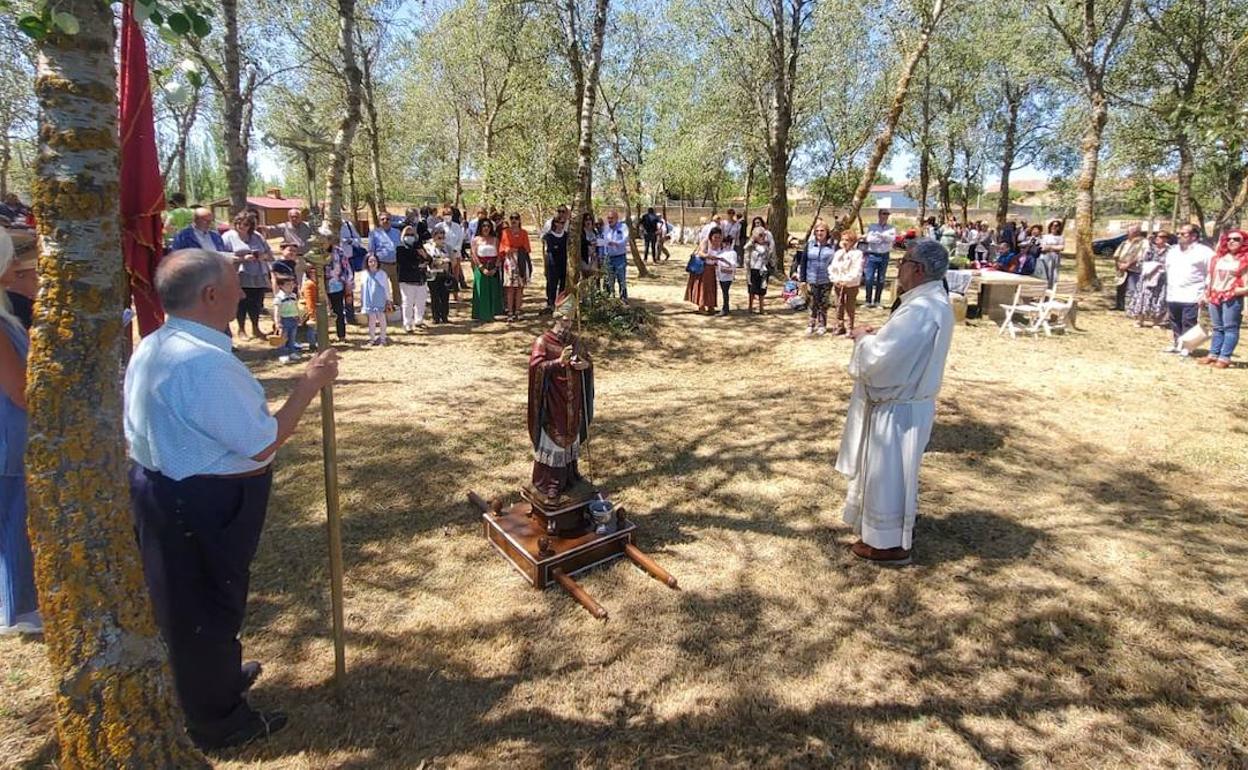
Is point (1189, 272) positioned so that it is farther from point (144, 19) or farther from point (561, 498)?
point (144, 19)

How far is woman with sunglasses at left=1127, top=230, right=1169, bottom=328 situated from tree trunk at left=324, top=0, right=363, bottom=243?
1402cm

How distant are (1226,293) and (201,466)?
11839 mm

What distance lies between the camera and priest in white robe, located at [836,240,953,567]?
4207mm

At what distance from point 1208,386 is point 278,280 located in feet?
40.6

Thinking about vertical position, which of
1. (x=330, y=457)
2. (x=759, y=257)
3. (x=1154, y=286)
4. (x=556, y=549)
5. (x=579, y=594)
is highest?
(x=759, y=257)

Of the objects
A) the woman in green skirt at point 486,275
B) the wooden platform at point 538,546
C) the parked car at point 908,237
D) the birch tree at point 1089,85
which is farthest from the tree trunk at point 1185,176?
the wooden platform at point 538,546

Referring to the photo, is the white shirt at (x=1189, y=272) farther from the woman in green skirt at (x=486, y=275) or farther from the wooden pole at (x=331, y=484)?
the wooden pole at (x=331, y=484)

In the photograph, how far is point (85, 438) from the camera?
2.05 metres

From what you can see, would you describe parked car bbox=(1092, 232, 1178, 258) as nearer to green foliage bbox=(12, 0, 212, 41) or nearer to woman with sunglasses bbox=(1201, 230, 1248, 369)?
woman with sunglasses bbox=(1201, 230, 1248, 369)

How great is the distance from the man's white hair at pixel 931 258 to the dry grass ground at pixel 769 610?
75.4 inches

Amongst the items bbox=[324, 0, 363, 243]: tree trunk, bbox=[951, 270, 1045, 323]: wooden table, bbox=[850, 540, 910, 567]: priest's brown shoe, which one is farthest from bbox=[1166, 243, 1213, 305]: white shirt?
bbox=[324, 0, 363, 243]: tree trunk

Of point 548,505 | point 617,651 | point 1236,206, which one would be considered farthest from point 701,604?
point 1236,206

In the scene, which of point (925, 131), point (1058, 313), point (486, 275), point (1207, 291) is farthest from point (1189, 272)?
point (925, 131)

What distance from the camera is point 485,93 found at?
24.4 m
